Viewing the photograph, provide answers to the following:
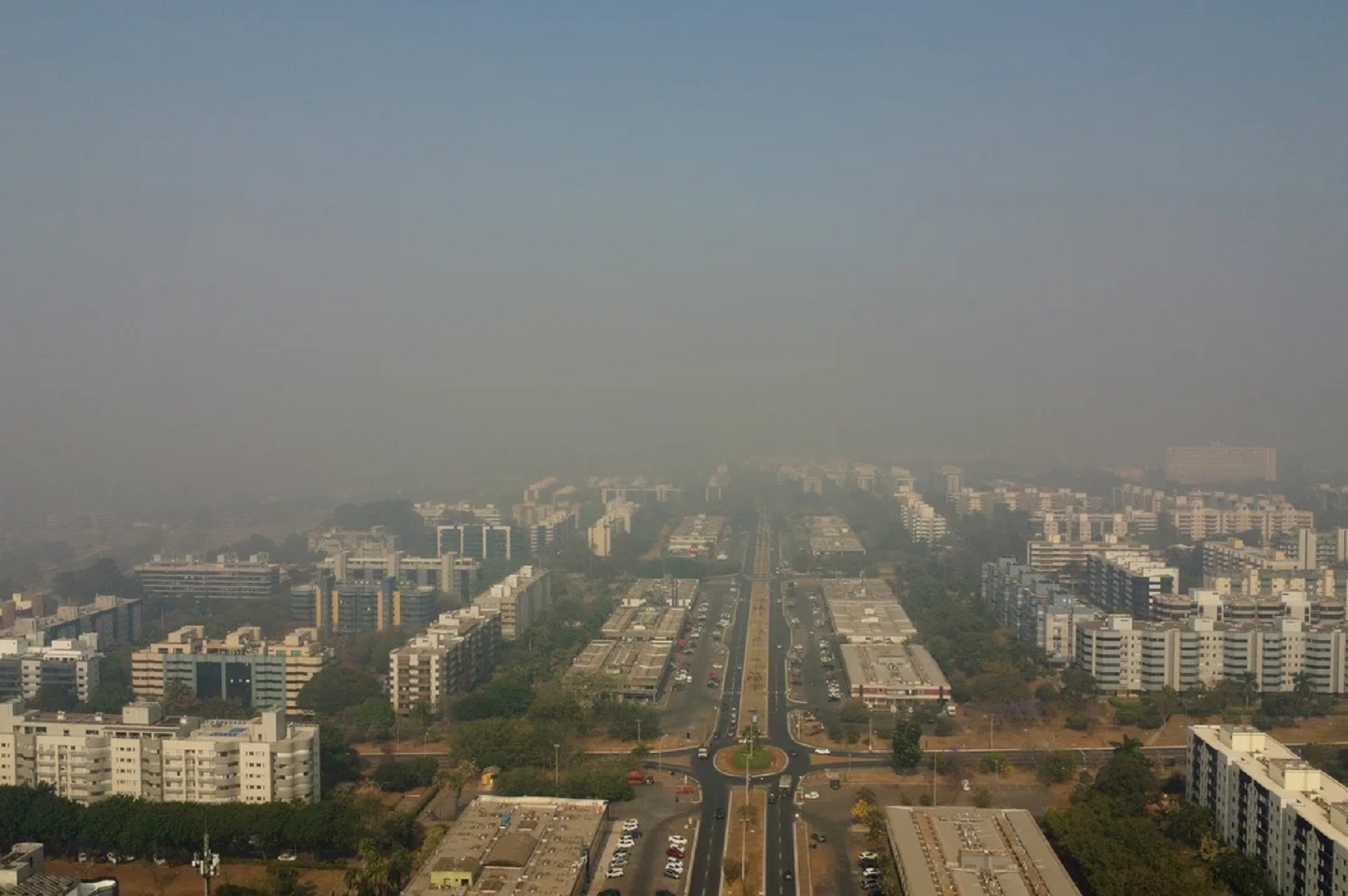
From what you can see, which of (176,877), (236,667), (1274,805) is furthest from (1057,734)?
(236,667)

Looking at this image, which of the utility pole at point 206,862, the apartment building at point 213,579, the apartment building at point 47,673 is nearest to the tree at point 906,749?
the utility pole at point 206,862

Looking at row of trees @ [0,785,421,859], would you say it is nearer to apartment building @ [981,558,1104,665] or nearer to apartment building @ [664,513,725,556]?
apartment building @ [981,558,1104,665]

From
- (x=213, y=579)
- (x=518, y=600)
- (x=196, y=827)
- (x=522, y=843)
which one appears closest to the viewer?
(x=522, y=843)

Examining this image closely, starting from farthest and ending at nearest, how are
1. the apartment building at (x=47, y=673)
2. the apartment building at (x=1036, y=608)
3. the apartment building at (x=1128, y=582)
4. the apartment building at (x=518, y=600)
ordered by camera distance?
the apartment building at (x=518, y=600)
the apartment building at (x=1128, y=582)
the apartment building at (x=1036, y=608)
the apartment building at (x=47, y=673)

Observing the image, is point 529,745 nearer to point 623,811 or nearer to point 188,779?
point 623,811

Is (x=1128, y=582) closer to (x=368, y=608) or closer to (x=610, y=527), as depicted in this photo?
(x=368, y=608)

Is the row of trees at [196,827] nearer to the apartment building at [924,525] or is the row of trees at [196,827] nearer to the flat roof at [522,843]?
the flat roof at [522,843]
